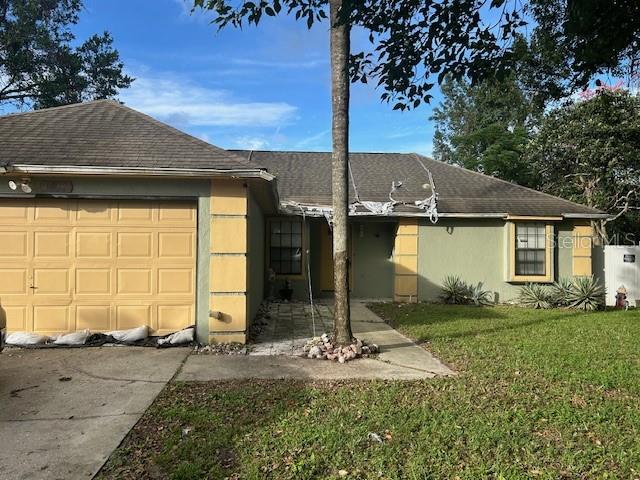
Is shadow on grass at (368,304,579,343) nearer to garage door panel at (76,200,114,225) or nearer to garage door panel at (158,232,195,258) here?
garage door panel at (158,232,195,258)

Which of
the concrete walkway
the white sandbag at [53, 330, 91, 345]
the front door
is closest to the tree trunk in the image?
the concrete walkway

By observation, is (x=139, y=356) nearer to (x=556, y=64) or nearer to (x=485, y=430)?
(x=485, y=430)

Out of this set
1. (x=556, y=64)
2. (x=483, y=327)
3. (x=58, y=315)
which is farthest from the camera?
(x=483, y=327)

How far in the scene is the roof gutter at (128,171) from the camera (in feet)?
22.5

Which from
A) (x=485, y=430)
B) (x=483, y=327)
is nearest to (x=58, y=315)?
(x=485, y=430)

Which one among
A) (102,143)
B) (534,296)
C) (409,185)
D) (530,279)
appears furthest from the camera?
(409,185)

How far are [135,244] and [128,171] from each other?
1.19 meters

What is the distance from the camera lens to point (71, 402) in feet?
15.7

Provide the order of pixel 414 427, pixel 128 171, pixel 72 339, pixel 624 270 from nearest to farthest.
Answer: pixel 414 427
pixel 128 171
pixel 72 339
pixel 624 270

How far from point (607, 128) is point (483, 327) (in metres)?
12.4

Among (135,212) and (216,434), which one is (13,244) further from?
(216,434)

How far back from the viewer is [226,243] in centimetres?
736

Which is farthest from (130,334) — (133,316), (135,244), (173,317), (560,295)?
(560,295)

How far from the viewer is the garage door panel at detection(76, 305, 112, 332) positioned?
7.34 metres
